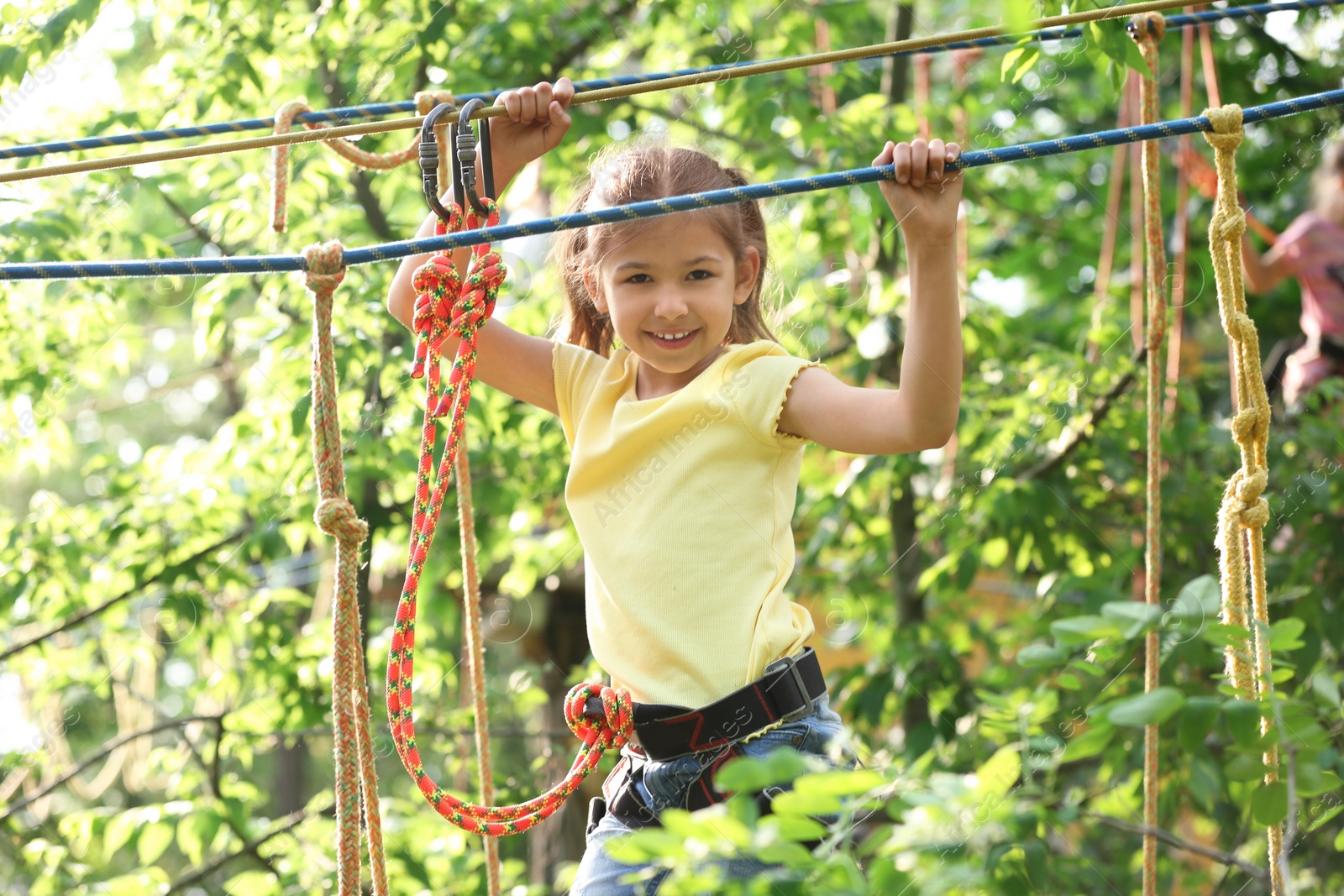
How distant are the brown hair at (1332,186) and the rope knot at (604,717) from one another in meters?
2.52

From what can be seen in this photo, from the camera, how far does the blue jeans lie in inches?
50.0

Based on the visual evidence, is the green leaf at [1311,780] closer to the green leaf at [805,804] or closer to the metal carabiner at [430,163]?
the green leaf at [805,804]

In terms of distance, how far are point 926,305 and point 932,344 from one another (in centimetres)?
4

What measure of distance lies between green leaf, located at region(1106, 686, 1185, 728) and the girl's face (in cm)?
66

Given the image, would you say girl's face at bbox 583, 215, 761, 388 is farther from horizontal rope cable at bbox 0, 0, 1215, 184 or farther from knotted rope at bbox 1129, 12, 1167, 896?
knotted rope at bbox 1129, 12, 1167, 896

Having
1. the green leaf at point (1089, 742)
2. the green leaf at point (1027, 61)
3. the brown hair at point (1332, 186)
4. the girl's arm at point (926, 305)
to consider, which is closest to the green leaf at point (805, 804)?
the green leaf at point (1089, 742)

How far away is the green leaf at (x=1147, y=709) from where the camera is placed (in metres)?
0.81

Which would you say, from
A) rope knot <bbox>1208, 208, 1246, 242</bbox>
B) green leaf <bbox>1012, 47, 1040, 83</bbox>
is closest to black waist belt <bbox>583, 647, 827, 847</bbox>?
rope knot <bbox>1208, 208, 1246, 242</bbox>

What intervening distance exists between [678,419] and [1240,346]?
0.62 meters

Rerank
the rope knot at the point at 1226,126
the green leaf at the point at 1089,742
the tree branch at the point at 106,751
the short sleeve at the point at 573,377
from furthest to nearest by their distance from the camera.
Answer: the tree branch at the point at 106,751, the short sleeve at the point at 573,377, the rope knot at the point at 1226,126, the green leaf at the point at 1089,742

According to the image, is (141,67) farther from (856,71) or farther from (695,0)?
(856,71)

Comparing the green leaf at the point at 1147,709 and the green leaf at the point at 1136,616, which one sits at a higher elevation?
the green leaf at the point at 1136,616

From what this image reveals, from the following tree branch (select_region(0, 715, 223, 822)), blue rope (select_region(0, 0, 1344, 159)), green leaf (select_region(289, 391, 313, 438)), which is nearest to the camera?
blue rope (select_region(0, 0, 1344, 159))

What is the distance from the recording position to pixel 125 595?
2.70 metres
